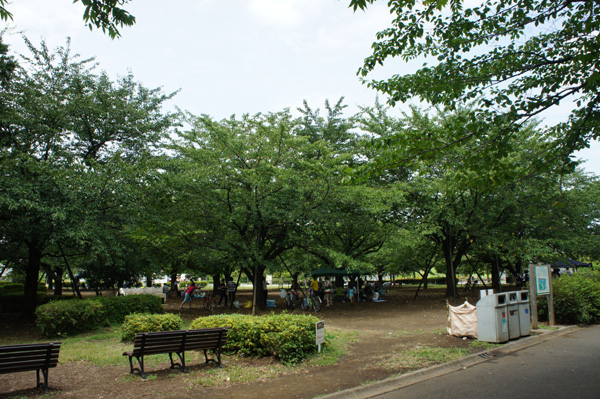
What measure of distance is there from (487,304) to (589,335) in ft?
11.2

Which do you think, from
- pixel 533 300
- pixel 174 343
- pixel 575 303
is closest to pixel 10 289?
pixel 174 343

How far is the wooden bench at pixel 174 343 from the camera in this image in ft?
22.3

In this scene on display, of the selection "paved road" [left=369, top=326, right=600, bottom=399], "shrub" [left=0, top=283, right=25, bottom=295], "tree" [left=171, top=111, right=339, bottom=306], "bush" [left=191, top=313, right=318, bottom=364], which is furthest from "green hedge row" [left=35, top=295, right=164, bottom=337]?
"paved road" [left=369, top=326, right=600, bottom=399]

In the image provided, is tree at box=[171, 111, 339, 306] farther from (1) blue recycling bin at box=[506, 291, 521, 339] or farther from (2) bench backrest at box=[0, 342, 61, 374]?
(2) bench backrest at box=[0, 342, 61, 374]

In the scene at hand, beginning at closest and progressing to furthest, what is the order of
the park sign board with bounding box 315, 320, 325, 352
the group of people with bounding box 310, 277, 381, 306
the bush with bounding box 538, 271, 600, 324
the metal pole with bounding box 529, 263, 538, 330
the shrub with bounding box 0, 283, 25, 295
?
1. the park sign board with bounding box 315, 320, 325, 352
2. the metal pole with bounding box 529, 263, 538, 330
3. the bush with bounding box 538, 271, 600, 324
4. the shrub with bounding box 0, 283, 25, 295
5. the group of people with bounding box 310, 277, 381, 306

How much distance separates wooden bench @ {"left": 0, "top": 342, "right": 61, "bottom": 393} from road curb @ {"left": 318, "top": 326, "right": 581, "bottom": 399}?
4.22 meters

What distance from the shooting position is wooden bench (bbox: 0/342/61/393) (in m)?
5.77

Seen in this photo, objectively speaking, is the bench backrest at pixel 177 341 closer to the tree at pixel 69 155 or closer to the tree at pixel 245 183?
the tree at pixel 69 155

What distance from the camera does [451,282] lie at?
23094 mm

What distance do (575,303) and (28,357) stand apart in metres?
14.0

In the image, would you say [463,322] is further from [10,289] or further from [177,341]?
[10,289]

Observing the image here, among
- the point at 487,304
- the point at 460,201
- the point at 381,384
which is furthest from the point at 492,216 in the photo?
the point at 381,384

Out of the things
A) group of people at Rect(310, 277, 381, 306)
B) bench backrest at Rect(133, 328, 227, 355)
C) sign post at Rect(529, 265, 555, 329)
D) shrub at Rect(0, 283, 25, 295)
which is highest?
sign post at Rect(529, 265, 555, 329)

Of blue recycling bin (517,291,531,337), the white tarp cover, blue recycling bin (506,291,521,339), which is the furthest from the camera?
blue recycling bin (517,291,531,337)
